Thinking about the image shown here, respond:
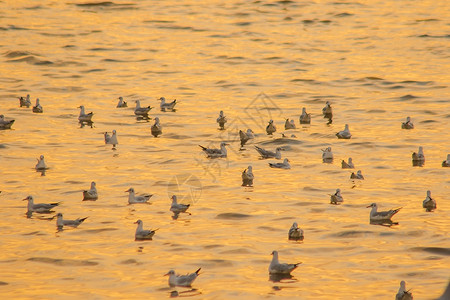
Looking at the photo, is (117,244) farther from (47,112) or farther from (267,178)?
(47,112)

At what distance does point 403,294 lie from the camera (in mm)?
20859

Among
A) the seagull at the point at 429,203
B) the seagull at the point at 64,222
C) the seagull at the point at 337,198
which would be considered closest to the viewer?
the seagull at the point at 64,222

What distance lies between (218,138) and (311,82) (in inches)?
533

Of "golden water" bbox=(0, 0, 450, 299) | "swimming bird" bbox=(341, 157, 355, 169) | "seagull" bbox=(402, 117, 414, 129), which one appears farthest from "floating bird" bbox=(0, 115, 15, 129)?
"seagull" bbox=(402, 117, 414, 129)

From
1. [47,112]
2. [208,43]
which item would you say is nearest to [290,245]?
[47,112]

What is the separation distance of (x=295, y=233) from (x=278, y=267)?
3.13 meters

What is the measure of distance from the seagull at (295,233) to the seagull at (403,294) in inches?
209

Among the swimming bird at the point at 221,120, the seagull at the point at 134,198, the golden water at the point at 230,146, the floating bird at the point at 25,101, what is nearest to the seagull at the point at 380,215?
the golden water at the point at 230,146

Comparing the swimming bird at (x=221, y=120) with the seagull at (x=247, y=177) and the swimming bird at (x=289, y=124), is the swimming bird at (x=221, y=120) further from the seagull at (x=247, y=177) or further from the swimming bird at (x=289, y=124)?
the seagull at (x=247, y=177)

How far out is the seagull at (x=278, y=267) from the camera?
22.9 meters

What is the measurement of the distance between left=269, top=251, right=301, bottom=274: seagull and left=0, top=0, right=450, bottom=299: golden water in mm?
346

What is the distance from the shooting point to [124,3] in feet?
239

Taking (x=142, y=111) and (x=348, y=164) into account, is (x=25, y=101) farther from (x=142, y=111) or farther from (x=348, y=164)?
(x=348, y=164)

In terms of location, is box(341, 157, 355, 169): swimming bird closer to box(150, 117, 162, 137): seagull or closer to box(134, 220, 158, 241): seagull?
box(150, 117, 162, 137): seagull
